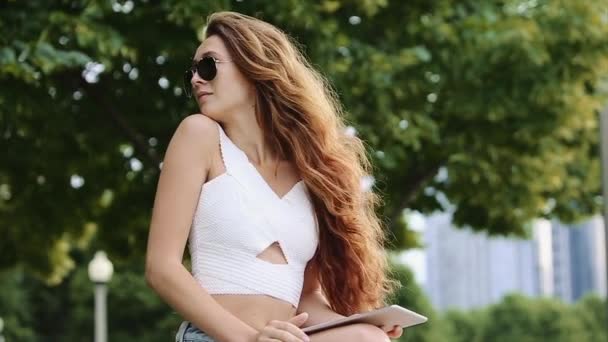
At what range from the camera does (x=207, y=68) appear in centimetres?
312

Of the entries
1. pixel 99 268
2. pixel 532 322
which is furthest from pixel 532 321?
pixel 99 268

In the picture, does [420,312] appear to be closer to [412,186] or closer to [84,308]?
[84,308]

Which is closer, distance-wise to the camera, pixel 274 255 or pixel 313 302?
pixel 274 255

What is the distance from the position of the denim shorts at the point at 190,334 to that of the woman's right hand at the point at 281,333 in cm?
14

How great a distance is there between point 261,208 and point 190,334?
0.35 metres

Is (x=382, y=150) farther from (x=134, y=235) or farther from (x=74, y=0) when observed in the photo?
(x=134, y=235)

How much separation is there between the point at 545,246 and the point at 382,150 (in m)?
168

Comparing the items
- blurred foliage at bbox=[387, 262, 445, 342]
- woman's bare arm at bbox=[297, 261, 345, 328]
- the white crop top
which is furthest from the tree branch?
blurred foliage at bbox=[387, 262, 445, 342]

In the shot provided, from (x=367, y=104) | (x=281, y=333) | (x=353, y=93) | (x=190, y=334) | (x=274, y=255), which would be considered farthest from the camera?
(x=367, y=104)

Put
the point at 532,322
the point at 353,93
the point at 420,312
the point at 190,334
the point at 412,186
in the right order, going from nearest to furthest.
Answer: the point at 190,334 → the point at 353,93 → the point at 412,186 → the point at 420,312 → the point at 532,322

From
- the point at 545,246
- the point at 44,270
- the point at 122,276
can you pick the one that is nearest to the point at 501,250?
the point at 545,246

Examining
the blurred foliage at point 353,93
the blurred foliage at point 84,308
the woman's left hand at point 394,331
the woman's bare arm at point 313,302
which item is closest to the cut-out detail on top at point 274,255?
the woman's bare arm at point 313,302

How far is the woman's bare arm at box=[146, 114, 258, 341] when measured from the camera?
9.24 feet

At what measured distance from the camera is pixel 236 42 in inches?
124
